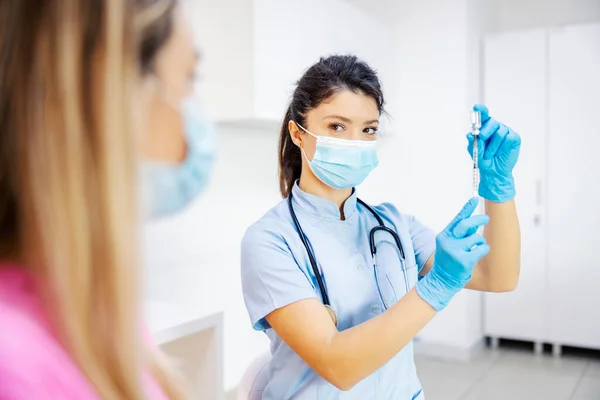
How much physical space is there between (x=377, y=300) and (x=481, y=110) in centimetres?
53

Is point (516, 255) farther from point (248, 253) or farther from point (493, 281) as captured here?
point (248, 253)

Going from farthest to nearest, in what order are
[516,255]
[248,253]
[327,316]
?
1. [516,255]
2. [248,253]
3. [327,316]

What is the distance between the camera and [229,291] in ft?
9.00

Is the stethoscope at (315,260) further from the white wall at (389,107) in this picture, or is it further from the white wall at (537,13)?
the white wall at (537,13)

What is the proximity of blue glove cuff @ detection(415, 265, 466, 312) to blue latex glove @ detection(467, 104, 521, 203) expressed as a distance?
34 centimetres

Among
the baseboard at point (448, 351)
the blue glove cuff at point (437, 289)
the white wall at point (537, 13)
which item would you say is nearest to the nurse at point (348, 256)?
the blue glove cuff at point (437, 289)

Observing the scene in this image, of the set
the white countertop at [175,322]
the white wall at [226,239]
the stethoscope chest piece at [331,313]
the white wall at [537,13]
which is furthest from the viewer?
the white wall at [537,13]

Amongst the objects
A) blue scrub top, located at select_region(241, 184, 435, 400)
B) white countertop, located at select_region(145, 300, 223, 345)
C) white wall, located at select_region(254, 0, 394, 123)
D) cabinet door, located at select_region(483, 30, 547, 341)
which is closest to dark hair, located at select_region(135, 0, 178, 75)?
blue scrub top, located at select_region(241, 184, 435, 400)

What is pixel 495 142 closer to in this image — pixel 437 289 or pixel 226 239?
pixel 437 289

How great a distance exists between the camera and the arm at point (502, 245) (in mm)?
1320

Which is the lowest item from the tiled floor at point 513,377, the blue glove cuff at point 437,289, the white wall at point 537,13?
the tiled floor at point 513,377

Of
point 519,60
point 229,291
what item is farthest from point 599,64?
point 229,291

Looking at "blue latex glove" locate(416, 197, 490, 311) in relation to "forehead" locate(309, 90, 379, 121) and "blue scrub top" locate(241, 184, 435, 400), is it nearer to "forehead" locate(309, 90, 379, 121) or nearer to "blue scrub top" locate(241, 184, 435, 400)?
"blue scrub top" locate(241, 184, 435, 400)

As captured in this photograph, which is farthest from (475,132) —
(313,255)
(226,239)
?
(226,239)
